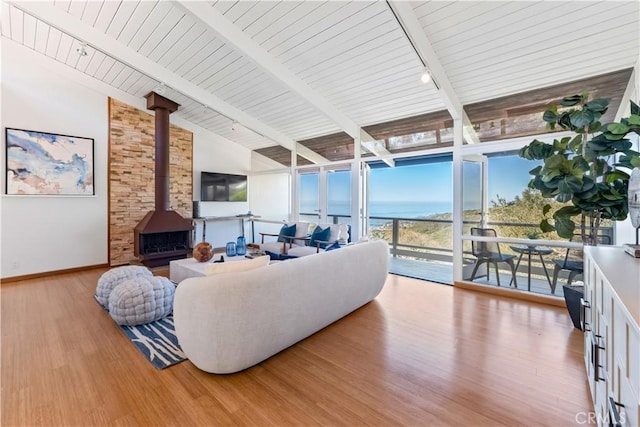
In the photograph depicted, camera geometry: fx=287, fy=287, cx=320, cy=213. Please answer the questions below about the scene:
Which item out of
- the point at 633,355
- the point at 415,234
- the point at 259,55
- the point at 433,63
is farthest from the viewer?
the point at 415,234

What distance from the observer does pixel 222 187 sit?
7105mm

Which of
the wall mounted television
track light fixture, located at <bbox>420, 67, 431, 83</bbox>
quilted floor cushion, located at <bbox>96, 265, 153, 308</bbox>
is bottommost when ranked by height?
quilted floor cushion, located at <bbox>96, 265, 153, 308</bbox>

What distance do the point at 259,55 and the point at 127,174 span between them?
3.70 meters

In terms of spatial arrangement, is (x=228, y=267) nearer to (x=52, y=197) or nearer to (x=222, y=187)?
(x=52, y=197)

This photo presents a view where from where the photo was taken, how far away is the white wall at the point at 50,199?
171 inches

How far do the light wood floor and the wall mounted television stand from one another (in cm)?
402

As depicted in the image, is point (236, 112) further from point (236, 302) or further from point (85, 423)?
point (85, 423)

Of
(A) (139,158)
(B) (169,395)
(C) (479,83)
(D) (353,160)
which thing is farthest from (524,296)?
(A) (139,158)

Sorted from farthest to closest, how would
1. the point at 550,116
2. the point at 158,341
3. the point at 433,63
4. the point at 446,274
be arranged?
the point at 446,274 < the point at 433,63 < the point at 550,116 < the point at 158,341

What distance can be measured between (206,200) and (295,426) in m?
6.02

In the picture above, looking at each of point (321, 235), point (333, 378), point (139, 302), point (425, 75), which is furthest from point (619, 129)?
point (139, 302)

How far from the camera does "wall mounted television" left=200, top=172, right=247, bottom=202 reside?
22.3 ft

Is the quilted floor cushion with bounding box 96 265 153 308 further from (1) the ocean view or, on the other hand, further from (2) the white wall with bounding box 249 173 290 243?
(2) the white wall with bounding box 249 173 290 243

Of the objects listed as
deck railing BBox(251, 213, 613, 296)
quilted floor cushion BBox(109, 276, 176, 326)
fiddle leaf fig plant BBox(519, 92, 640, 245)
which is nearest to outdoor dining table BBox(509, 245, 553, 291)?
fiddle leaf fig plant BBox(519, 92, 640, 245)
